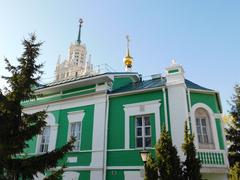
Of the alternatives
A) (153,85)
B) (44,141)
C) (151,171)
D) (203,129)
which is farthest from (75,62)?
(151,171)

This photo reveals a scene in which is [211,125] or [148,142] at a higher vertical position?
[211,125]

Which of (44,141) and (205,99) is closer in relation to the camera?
(205,99)

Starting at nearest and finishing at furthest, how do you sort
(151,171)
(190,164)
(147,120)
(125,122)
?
(190,164)
(151,171)
(147,120)
(125,122)

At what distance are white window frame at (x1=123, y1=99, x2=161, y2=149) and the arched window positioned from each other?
2020mm

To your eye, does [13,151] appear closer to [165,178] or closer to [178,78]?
[165,178]

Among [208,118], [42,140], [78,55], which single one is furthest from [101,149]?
[78,55]

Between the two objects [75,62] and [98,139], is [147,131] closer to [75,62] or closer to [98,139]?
[98,139]

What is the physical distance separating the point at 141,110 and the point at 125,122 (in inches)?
43.2

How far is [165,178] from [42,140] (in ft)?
32.3

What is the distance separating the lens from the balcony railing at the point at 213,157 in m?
10.9

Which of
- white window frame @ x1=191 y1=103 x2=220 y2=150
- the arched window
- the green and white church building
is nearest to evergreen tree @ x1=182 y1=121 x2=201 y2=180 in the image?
the green and white church building

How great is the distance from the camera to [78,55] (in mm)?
63844

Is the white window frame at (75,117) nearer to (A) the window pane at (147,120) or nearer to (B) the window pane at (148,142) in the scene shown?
(A) the window pane at (147,120)

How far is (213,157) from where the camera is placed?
436 inches
